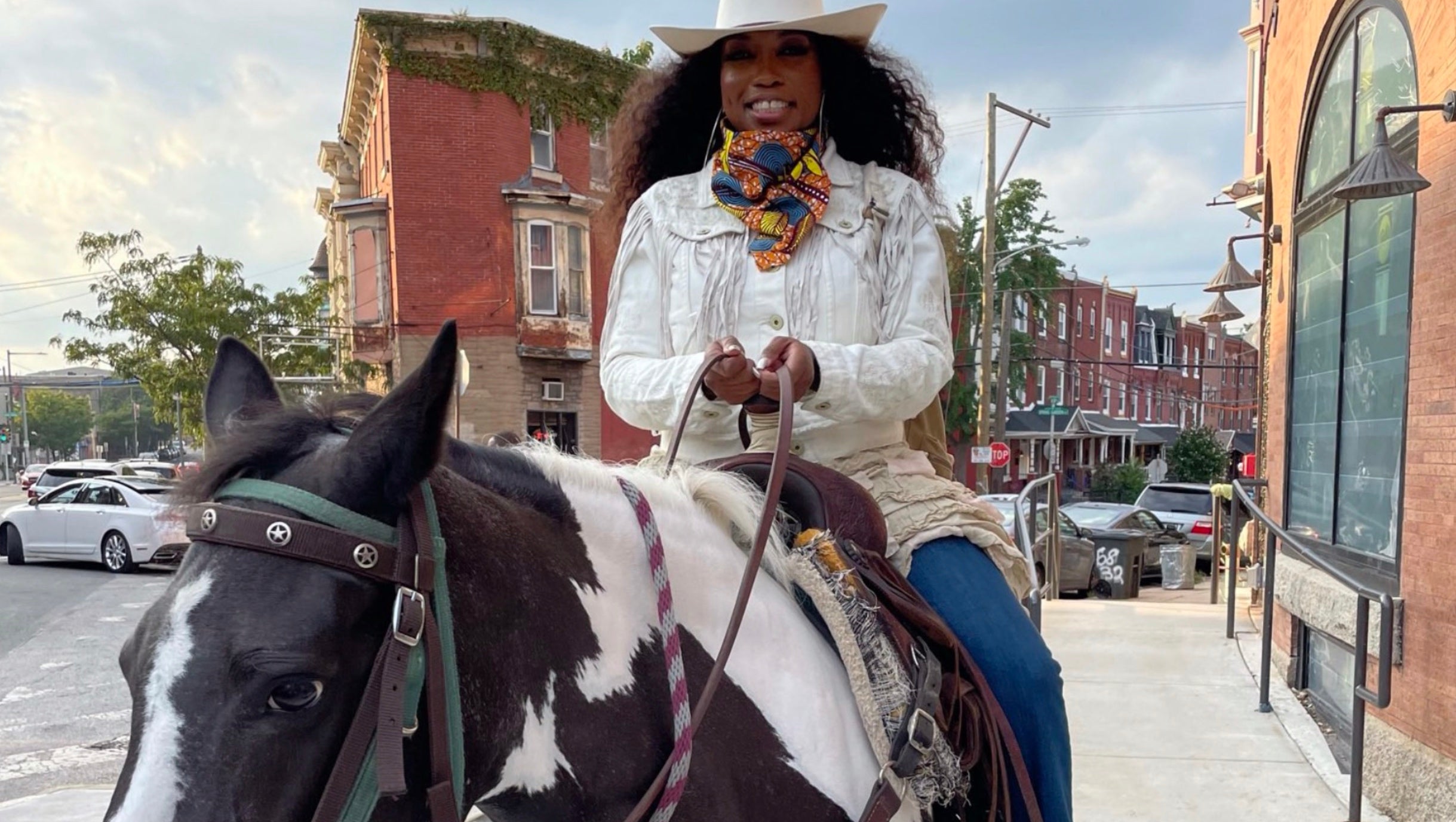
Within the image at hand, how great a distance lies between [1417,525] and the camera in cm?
449

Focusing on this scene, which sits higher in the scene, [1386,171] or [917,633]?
[1386,171]

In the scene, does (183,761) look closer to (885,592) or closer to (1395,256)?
(885,592)

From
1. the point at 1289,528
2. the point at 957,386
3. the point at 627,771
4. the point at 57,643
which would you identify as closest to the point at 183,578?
the point at 627,771

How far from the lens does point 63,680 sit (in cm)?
802

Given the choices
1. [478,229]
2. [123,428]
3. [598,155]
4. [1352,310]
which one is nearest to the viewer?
[1352,310]

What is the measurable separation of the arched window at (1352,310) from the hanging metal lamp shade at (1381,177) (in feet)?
1.90

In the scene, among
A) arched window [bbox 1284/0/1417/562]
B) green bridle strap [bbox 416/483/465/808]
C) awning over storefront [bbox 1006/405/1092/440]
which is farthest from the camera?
awning over storefront [bbox 1006/405/1092/440]

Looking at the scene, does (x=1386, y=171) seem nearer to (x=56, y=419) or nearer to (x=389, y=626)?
(x=389, y=626)

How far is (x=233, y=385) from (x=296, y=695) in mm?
592

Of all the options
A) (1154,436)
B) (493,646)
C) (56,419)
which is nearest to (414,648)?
(493,646)

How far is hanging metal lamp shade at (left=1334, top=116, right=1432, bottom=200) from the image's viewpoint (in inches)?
168

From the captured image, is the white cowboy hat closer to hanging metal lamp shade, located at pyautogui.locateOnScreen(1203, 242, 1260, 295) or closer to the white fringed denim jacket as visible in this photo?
the white fringed denim jacket

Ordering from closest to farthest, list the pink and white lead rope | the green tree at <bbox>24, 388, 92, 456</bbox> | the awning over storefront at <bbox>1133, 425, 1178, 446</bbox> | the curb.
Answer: the pink and white lead rope, the curb, the awning over storefront at <bbox>1133, 425, 1178, 446</bbox>, the green tree at <bbox>24, 388, 92, 456</bbox>

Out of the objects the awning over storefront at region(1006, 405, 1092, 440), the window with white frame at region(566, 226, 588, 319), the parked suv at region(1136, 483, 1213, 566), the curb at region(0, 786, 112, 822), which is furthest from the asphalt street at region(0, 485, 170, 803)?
the awning over storefront at region(1006, 405, 1092, 440)
